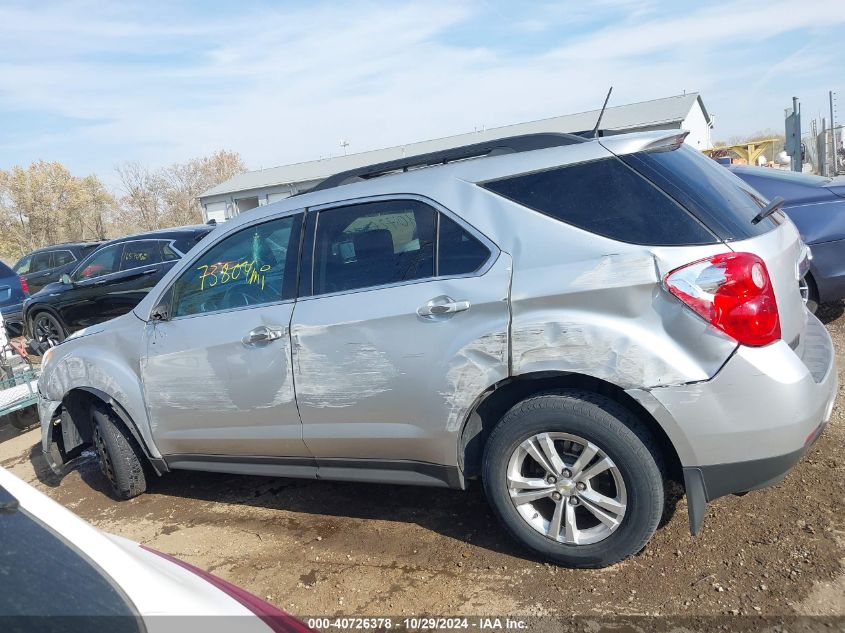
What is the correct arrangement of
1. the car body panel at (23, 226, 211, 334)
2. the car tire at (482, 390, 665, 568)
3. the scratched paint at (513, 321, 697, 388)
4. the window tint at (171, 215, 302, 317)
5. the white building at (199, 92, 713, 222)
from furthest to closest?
the white building at (199, 92, 713, 222)
the car body panel at (23, 226, 211, 334)
the window tint at (171, 215, 302, 317)
the car tire at (482, 390, 665, 568)
the scratched paint at (513, 321, 697, 388)

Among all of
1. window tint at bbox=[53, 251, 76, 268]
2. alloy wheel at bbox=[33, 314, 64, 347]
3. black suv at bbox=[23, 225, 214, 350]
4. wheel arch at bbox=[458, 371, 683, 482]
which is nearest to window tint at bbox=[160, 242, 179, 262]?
black suv at bbox=[23, 225, 214, 350]

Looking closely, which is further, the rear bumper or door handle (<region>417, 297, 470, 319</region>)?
door handle (<region>417, 297, 470, 319</region>)

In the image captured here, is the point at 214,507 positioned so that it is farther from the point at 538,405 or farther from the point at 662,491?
the point at 662,491

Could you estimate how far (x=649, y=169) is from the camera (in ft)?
9.23

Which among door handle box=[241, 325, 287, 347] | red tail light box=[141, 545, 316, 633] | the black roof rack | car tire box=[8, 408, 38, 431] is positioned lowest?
car tire box=[8, 408, 38, 431]

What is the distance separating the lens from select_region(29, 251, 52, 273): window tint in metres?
16.5

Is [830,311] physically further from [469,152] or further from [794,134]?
[794,134]

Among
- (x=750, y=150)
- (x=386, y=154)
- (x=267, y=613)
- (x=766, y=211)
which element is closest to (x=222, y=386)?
(x=267, y=613)

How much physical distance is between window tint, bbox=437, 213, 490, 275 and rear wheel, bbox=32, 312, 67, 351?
26.9 feet

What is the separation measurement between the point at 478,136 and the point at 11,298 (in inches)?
1237

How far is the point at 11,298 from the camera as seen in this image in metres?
10.8

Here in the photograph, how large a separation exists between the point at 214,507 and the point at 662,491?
110 inches

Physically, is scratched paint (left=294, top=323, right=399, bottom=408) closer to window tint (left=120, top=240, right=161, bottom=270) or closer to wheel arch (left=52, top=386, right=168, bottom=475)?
wheel arch (left=52, top=386, right=168, bottom=475)

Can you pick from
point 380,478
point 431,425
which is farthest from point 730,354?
point 380,478
